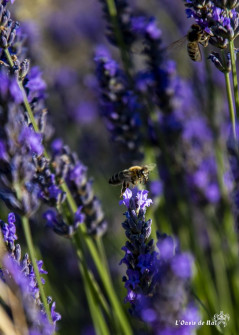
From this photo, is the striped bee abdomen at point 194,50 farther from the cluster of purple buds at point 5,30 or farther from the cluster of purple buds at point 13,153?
the cluster of purple buds at point 13,153

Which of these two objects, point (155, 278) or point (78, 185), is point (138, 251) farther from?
point (78, 185)

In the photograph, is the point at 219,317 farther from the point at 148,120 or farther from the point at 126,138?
the point at 148,120

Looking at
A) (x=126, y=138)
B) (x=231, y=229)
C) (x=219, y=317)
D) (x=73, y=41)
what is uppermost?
(x=73, y=41)

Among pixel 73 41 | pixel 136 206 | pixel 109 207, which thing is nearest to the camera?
pixel 136 206

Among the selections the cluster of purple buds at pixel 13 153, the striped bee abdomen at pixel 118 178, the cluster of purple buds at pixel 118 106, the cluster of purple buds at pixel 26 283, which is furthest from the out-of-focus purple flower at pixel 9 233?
the cluster of purple buds at pixel 118 106

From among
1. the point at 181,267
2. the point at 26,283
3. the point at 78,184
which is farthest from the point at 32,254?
the point at 78,184

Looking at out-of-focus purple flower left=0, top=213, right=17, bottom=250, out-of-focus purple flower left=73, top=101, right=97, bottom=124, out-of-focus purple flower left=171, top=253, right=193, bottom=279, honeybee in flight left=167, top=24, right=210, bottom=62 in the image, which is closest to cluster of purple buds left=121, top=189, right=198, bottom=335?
out-of-focus purple flower left=171, top=253, right=193, bottom=279

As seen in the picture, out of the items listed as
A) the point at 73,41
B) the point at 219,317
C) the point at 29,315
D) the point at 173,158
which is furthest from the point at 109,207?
the point at 73,41
